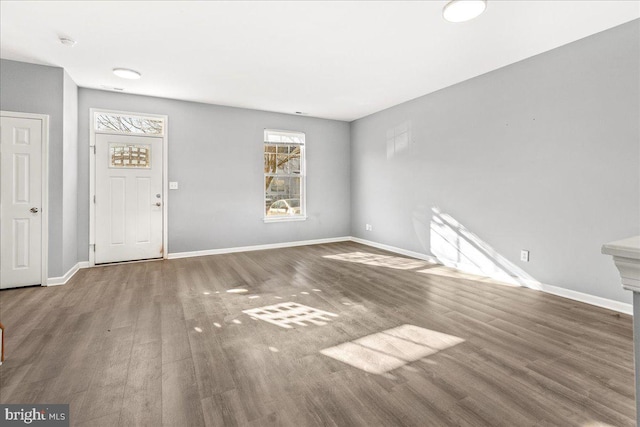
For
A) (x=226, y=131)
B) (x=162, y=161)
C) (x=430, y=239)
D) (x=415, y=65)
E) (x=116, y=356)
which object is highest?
(x=415, y=65)

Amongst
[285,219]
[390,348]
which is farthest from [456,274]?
[285,219]

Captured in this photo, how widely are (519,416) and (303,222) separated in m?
5.29

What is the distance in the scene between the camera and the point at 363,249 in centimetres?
605

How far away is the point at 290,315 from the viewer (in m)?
2.90

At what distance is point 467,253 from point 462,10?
3106 millimetres

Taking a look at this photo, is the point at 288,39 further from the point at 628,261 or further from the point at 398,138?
the point at 628,261

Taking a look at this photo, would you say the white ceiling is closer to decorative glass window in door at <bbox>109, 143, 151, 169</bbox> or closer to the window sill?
decorative glass window in door at <bbox>109, 143, 151, 169</bbox>

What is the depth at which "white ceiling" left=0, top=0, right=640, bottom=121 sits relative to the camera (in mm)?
2660

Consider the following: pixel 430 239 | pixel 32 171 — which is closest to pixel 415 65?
pixel 430 239

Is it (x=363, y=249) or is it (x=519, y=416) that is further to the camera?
(x=363, y=249)

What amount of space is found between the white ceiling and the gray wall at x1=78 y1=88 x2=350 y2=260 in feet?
2.08

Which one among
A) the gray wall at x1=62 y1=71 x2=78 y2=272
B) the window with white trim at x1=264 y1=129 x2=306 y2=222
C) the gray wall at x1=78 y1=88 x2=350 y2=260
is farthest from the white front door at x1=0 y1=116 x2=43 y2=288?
the window with white trim at x1=264 y1=129 x2=306 y2=222

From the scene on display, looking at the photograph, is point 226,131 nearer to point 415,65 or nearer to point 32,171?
point 32,171

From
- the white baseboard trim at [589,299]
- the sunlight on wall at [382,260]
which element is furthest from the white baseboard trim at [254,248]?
the white baseboard trim at [589,299]
